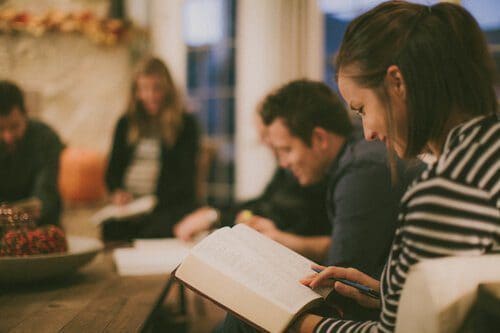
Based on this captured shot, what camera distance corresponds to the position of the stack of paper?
140 cm

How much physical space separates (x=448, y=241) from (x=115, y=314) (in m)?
0.63

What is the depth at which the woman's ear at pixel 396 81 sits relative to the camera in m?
0.79

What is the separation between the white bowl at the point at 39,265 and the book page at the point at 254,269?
16.7 inches

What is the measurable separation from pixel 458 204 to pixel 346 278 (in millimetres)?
319

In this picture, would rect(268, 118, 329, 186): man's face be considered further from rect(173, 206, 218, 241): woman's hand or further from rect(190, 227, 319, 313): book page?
rect(190, 227, 319, 313): book page

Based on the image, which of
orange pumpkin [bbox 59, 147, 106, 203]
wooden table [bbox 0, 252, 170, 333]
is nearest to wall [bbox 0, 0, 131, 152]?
orange pumpkin [bbox 59, 147, 106, 203]

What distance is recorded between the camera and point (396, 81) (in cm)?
80

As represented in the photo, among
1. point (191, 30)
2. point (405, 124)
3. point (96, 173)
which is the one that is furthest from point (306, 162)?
point (96, 173)

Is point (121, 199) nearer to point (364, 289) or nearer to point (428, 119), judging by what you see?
point (364, 289)

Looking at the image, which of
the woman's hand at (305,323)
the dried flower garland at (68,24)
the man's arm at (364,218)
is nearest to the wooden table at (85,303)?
the woman's hand at (305,323)

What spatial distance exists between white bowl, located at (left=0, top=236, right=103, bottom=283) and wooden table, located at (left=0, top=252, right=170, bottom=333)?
0.10 feet

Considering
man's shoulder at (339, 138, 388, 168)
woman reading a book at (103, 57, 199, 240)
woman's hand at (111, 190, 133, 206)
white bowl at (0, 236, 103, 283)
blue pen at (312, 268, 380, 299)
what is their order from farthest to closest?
1. woman reading a book at (103, 57, 199, 240)
2. woman's hand at (111, 190, 133, 206)
3. man's shoulder at (339, 138, 388, 168)
4. white bowl at (0, 236, 103, 283)
5. blue pen at (312, 268, 380, 299)

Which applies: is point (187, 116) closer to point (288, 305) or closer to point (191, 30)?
point (191, 30)

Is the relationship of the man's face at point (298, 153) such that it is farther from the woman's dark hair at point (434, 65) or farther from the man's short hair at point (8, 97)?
the man's short hair at point (8, 97)
